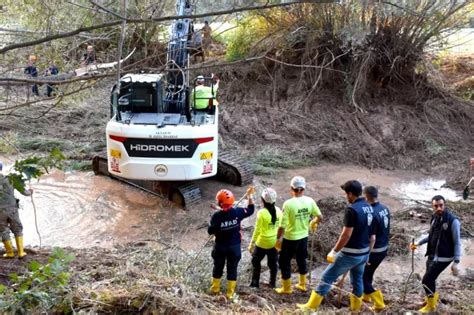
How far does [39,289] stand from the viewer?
436 cm

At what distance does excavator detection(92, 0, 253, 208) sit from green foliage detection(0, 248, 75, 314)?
5.37 metres

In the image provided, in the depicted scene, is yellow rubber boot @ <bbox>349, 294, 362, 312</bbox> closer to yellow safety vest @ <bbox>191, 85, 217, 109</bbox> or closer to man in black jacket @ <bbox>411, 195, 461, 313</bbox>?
man in black jacket @ <bbox>411, 195, 461, 313</bbox>

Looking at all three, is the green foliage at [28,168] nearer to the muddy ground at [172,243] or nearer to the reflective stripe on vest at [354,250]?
the muddy ground at [172,243]

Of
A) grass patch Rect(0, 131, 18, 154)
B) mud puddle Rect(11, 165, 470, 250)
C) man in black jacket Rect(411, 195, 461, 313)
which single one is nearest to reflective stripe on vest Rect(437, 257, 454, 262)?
man in black jacket Rect(411, 195, 461, 313)

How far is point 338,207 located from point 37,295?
6.86m

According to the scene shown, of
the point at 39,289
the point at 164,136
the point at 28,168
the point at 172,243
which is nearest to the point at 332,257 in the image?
the point at 39,289

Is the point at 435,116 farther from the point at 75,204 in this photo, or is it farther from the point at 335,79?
the point at 75,204

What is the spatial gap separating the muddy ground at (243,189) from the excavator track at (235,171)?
19 centimetres

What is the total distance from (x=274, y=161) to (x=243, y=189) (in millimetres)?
1917

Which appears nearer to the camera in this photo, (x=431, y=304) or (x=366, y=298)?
(x=431, y=304)

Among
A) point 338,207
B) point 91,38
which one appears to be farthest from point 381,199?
point 91,38

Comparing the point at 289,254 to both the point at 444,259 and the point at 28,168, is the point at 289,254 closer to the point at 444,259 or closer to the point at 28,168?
the point at 444,259

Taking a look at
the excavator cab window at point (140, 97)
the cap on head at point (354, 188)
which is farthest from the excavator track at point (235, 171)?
the cap on head at point (354, 188)

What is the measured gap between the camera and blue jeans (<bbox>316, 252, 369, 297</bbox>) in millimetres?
6359
